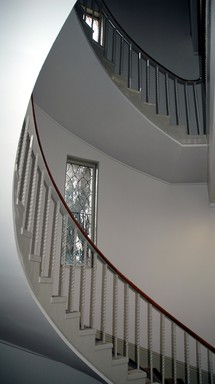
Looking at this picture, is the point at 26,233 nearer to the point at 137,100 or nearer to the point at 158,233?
the point at 137,100

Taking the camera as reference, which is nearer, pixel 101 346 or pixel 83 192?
pixel 101 346

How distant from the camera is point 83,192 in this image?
4855 mm

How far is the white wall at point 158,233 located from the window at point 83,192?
12cm

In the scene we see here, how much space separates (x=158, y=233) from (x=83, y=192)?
144 cm

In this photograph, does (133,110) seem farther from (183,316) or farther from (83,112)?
(183,316)

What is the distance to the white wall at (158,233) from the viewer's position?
4.84 metres

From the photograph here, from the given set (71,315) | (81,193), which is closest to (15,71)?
(71,315)

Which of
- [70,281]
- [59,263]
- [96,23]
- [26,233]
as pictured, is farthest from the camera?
[96,23]

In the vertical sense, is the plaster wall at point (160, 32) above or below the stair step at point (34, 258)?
above

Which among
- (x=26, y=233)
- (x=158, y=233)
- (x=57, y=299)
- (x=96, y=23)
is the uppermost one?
(x=96, y=23)

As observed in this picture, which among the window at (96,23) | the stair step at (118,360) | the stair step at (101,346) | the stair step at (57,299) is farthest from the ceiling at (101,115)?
the stair step at (118,360)

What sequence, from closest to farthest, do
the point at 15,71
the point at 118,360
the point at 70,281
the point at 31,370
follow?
1. the point at 15,71
2. the point at 118,360
3. the point at 70,281
4. the point at 31,370

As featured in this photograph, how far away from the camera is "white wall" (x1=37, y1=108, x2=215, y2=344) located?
4.84 m

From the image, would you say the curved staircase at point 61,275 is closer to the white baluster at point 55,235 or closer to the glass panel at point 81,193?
the white baluster at point 55,235
